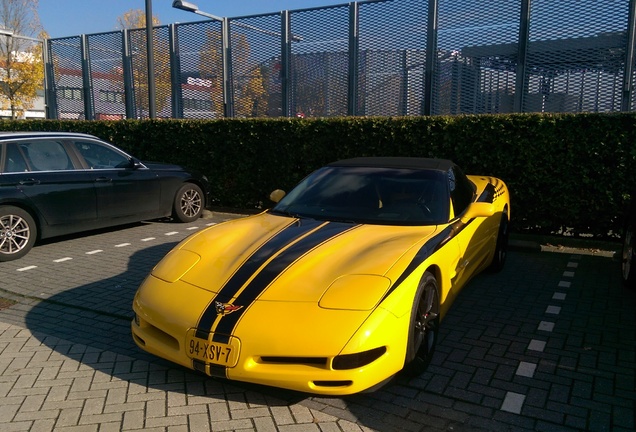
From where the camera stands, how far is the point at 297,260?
146 inches

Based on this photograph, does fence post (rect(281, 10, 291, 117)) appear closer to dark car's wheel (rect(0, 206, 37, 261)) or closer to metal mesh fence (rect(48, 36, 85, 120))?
dark car's wheel (rect(0, 206, 37, 261))

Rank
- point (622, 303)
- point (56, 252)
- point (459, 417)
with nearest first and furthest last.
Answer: point (459, 417)
point (622, 303)
point (56, 252)

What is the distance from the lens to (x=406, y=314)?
3320mm

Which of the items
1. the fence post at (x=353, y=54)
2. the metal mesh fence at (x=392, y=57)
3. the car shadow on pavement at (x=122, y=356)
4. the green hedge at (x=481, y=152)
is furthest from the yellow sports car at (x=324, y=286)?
the fence post at (x=353, y=54)

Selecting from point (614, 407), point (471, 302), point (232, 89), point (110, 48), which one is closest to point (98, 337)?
point (471, 302)

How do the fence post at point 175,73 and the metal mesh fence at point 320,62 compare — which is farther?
the fence post at point 175,73

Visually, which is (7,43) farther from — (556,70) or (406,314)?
(406,314)

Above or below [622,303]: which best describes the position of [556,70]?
above

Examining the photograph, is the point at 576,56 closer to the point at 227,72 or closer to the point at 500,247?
the point at 500,247

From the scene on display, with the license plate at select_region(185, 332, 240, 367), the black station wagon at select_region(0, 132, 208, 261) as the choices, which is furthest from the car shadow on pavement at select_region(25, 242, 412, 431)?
the black station wagon at select_region(0, 132, 208, 261)

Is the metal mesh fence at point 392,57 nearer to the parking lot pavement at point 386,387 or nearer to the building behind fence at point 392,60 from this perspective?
the building behind fence at point 392,60

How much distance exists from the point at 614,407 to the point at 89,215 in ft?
23.2

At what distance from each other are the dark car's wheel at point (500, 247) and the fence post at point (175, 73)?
11281mm

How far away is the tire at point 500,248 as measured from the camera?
6.14 m
